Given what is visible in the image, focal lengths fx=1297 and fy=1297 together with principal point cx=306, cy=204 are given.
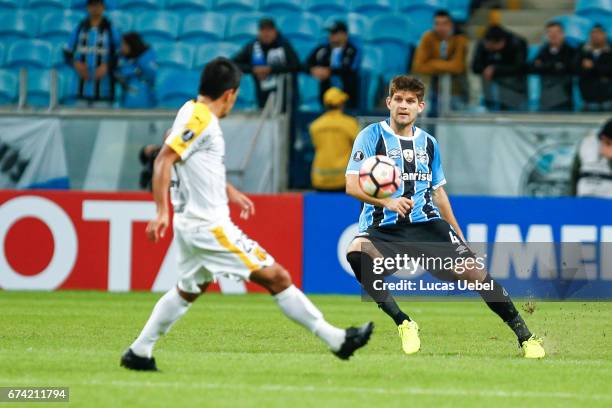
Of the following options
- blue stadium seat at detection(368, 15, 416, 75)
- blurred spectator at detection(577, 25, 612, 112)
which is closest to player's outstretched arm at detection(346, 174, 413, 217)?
blurred spectator at detection(577, 25, 612, 112)

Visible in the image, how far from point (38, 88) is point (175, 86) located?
6.47 feet

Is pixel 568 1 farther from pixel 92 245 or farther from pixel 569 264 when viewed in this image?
pixel 92 245

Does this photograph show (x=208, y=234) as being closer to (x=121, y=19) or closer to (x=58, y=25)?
(x=121, y=19)

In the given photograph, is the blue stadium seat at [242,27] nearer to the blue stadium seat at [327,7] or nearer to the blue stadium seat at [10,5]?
the blue stadium seat at [327,7]

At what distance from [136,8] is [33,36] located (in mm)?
1718

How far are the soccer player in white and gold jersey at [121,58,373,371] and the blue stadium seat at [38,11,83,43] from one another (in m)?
13.1

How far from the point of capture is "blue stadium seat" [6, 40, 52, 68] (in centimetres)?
1992

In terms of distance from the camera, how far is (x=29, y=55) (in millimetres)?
19984

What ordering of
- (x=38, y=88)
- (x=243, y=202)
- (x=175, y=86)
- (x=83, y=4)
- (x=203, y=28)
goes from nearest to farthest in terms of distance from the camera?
(x=243, y=202)
(x=38, y=88)
(x=175, y=86)
(x=203, y=28)
(x=83, y=4)

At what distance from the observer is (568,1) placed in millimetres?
→ 20469

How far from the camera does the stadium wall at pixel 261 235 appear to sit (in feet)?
50.4

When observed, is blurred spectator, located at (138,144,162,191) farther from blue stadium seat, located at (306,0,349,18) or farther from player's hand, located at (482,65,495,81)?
blue stadium seat, located at (306,0,349,18)

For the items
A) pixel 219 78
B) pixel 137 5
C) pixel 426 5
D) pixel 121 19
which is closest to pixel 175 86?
pixel 121 19

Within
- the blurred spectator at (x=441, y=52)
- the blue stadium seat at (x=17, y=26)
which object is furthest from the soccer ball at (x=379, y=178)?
the blue stadium seat at (x=17, y=26)
